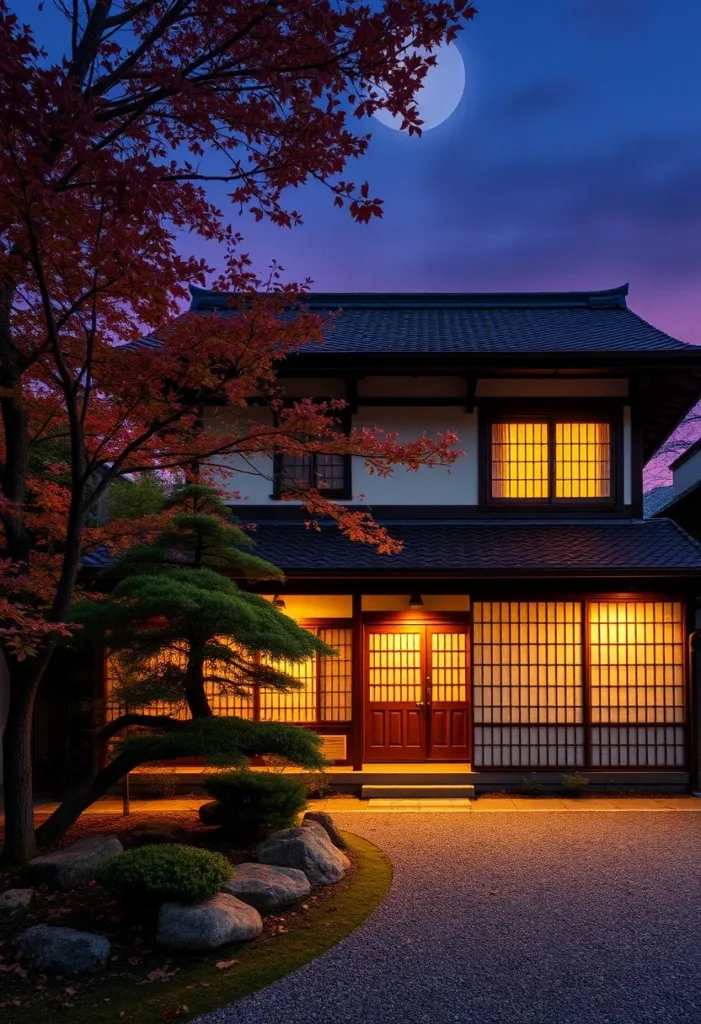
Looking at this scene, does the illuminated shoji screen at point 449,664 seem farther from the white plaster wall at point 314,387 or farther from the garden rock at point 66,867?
the garden rock at point 66,867

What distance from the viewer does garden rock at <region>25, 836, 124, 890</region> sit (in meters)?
5.87

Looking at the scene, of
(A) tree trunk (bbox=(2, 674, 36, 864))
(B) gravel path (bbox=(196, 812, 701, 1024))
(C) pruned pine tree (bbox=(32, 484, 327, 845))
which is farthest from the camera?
(C) pruned pine tree (bbox=(32, 484, 327, 845))

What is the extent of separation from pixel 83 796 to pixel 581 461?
8.64 metres

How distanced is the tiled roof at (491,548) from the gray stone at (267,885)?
14.1 ft

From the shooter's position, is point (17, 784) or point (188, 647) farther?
point (188, 647)

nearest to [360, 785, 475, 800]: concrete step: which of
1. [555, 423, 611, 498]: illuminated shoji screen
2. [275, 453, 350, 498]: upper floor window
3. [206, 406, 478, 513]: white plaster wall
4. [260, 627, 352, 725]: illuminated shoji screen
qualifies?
[260, 627, 352, 725]: illuminated shoji screen

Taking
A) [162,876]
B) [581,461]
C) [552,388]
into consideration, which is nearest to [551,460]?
[581,461]

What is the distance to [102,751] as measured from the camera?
402 inches

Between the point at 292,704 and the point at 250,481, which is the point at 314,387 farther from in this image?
the point at 292,704

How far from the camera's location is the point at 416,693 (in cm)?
1088

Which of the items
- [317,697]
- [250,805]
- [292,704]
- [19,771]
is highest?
[19,771]

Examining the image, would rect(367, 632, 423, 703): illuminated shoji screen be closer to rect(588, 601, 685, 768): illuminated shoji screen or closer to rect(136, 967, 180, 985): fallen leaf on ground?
rect(588, 601, 685, 768): illuminated shoji screen

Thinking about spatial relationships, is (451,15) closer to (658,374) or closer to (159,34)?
(159,34)

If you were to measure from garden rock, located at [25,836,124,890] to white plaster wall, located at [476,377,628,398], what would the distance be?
27.8 ft
